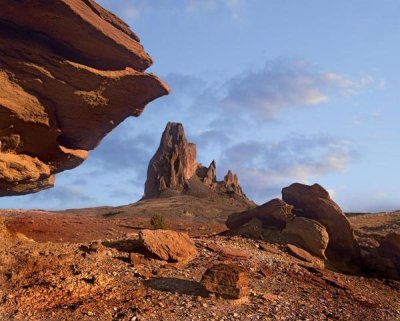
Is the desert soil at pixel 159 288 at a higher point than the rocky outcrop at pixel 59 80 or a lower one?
lower

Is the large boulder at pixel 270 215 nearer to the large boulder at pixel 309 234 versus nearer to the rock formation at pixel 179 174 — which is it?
the large boulder at pixel 309 234

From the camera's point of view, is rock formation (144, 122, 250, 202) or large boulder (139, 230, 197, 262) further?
rock formation (144, 122, 250, 202)

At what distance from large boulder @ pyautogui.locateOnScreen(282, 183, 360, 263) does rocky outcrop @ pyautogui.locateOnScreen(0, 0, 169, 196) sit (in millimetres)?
10901

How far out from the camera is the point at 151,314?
1245cm

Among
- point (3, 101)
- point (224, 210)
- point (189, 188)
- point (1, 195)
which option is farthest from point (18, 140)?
point (189, 188)

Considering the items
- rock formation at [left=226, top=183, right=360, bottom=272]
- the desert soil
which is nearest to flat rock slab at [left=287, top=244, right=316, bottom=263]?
the desert soil

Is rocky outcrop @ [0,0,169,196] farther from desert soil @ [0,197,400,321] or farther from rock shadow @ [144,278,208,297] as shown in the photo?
rock shadow @ [144,278,208,297]

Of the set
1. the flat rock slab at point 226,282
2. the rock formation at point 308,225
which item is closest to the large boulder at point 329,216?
the rock formation at point 308,225

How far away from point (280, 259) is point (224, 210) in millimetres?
47679

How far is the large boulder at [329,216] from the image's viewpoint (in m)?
24.2

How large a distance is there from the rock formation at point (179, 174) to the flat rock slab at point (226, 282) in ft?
219

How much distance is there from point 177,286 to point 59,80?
976cm

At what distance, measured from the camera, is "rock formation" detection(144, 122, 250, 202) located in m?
84.9

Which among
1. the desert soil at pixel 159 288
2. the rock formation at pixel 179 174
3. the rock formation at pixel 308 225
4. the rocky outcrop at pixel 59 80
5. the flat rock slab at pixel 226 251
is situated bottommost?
the desert soil at pixel 159 288
